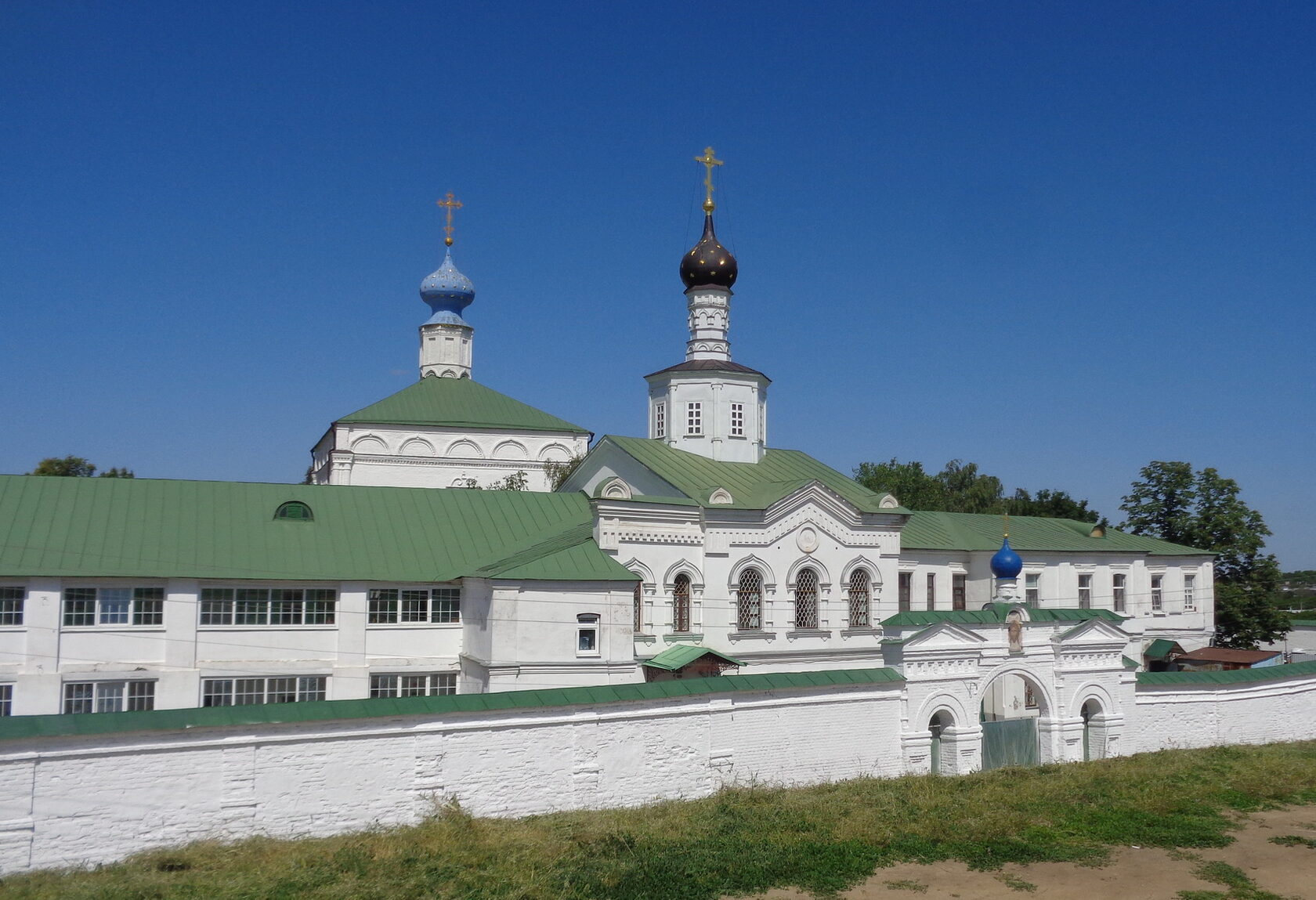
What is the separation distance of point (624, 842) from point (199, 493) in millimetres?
13233

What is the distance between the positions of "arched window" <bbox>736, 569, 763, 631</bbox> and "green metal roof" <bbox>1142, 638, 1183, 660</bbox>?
53.4 ft

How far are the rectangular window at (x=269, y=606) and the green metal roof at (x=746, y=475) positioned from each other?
7.67 m

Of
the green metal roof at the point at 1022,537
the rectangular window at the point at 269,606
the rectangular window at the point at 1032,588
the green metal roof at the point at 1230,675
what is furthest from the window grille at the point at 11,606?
the rectangular window at the point at 1032,588

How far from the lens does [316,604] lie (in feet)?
69.3

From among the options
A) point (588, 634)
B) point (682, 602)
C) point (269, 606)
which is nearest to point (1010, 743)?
point (682, 602)

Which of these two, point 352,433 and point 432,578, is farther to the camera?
point 352,433

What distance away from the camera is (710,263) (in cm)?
2802

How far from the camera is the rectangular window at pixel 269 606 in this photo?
66.4 feet

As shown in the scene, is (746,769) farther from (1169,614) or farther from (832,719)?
(1169,614)

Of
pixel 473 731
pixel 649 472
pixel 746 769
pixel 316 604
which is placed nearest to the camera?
pixel 473 731

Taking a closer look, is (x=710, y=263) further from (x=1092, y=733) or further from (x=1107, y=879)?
(x=1107, y=879)

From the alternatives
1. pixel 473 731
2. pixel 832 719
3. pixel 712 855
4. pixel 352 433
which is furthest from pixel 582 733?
pixel 352 433

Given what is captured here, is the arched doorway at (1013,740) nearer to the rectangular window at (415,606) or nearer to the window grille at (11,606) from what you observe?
the rectangular window at (415,606)

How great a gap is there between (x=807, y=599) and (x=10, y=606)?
1568 centimetres
